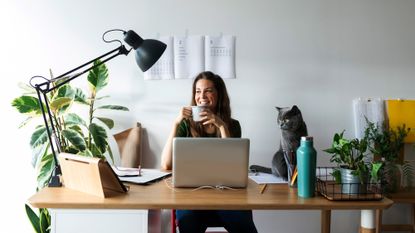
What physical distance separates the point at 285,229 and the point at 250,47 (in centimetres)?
132

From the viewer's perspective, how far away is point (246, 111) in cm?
264

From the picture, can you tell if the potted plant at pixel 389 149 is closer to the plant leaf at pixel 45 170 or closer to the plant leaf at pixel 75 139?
the plant leaf at pixel 75 139

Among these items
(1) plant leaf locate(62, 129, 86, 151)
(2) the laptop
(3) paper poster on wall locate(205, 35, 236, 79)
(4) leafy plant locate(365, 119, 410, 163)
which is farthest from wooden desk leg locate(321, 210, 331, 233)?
(1) plant leaf locate(62, 129, 86, 151)

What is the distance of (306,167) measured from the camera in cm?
130

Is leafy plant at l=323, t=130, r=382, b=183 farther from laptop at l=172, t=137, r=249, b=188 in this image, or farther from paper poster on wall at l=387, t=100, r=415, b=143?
paper poster on wall at l=387, t=100, r=415, b=143

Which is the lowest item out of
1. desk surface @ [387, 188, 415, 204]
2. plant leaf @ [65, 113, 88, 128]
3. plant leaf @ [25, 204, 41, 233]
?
plant leaf @ [25, 204, 41, 233]

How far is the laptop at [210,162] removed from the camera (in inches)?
54.4

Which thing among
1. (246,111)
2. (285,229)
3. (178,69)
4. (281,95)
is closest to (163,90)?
(178,69)

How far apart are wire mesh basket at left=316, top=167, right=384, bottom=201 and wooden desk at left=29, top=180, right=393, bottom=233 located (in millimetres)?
21

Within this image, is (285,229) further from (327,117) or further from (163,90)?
(163,90)

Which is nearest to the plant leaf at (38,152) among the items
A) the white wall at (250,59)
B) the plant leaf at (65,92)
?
the plant leaf at (65,92)

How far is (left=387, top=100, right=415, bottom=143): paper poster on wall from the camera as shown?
2.61 metres

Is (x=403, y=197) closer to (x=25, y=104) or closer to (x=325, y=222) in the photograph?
(x=325, y=222)

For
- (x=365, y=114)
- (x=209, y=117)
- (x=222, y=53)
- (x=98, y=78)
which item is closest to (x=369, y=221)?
(x=209, y=117)
